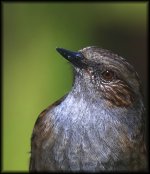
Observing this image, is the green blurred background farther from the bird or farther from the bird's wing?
the bird

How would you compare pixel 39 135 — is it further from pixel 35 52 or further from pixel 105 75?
pixel 35 52

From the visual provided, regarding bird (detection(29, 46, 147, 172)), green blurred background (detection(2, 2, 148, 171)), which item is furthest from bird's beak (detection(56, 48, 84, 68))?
green blurred background (detection(2, 2, 148, 171))

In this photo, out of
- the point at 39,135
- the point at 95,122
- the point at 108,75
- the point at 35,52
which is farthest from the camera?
the point at 35,52

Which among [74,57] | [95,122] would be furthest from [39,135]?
[74,57]

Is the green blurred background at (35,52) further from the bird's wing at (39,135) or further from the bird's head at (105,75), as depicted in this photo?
the bird's head at (105,75)

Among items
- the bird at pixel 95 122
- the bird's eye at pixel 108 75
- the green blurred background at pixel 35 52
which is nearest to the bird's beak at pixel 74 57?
the bird at pixel 95 122
